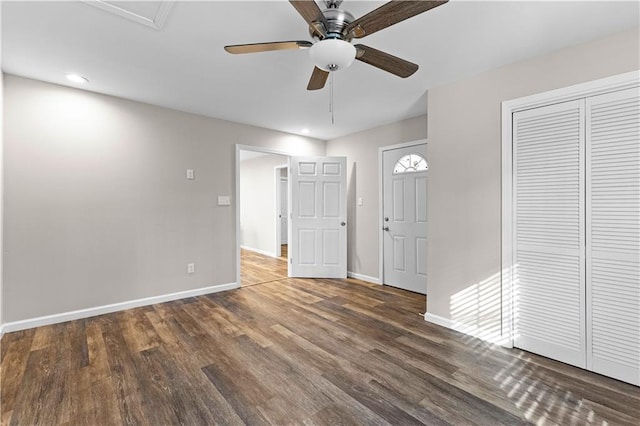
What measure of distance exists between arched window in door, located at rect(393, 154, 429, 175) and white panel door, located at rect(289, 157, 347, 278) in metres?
0.94

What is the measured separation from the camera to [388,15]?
1366 millimetres

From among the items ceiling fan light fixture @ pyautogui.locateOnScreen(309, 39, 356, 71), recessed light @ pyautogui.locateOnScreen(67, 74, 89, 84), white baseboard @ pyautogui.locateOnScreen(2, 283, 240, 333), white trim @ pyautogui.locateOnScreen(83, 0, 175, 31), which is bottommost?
white baseboard @ pyautogui.locateOnScreen(2, 283, 240, 333)

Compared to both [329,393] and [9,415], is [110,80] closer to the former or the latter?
[9,415]

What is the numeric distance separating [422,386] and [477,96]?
8.08 ft

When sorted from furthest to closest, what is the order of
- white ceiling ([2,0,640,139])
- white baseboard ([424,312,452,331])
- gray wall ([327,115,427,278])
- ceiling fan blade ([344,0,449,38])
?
gray wall ([327,115,427,278])
white baseboard ([424,312,452,331])
white ceiling ([2,0,640,139])
ceiling fan blade ([344,0,449,38])

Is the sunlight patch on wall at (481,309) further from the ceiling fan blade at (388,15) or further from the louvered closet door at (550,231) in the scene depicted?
the ceiling fan blade at (388,15)

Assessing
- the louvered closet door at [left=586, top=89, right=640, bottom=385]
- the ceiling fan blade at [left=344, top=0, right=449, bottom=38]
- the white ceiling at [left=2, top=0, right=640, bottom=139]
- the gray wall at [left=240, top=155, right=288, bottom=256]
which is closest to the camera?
the ceiling fan blade at [left=344, top=0, right=449, bottom=38]

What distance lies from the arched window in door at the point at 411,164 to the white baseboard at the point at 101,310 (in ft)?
9.88

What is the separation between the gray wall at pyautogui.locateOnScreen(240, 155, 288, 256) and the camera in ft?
21.1

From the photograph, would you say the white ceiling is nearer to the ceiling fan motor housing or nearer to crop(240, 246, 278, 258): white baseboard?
the ceiling fan motor housing

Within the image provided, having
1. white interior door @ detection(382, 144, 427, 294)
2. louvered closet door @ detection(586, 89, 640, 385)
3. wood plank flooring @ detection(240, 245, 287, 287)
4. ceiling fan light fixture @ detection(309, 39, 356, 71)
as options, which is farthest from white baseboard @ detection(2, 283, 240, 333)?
louvered closet door @ detection(586, 89, 640, 385)

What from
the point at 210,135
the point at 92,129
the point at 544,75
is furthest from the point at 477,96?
the point at 92,129

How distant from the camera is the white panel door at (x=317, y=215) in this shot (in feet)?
15.1

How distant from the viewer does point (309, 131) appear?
Result: 4574 millimetres
